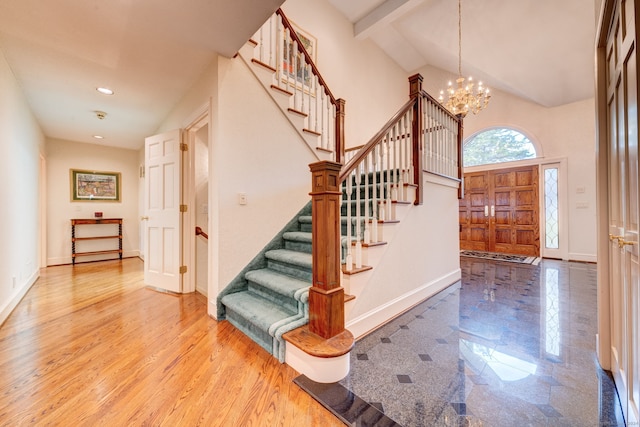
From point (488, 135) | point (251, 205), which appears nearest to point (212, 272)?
point (251, 205)

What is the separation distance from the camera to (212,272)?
8.09 feet

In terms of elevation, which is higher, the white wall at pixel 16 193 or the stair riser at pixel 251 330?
the white wall at pixel 16 193

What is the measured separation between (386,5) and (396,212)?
461 cm

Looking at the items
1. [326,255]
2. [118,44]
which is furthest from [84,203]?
[326,255]

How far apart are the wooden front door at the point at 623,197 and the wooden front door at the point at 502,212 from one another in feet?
16.0

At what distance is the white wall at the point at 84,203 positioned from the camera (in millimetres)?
5070

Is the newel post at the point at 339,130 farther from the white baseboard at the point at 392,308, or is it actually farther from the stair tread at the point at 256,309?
the stair tread at the point at 256,309

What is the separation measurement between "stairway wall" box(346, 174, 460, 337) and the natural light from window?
3.50m

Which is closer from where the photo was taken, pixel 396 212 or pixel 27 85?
pixel 396 212

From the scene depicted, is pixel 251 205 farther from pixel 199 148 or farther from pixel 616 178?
pixel 616 178

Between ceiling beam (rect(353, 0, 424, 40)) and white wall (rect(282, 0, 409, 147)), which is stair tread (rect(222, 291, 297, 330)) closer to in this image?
white wall (rect(282, 0, 409, 147))

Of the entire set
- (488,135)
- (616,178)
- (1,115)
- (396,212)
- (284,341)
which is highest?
(488,135)

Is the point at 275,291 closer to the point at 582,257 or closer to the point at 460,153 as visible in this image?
the point at 460,153

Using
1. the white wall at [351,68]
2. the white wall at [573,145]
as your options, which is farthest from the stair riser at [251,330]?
the white wall at [573,145]
